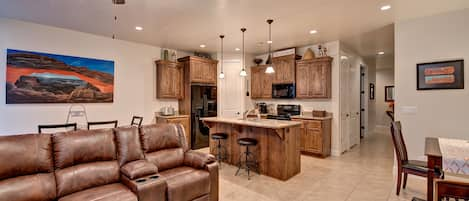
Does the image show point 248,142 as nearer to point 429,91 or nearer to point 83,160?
point 83,160

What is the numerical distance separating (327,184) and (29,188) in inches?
141

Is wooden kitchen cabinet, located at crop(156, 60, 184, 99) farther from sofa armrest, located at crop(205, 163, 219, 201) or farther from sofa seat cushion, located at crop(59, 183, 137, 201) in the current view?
sofa seat cushion, located at crop(59, 183, 137, 201)

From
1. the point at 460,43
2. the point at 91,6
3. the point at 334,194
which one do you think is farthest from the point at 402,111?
the point at 91,6

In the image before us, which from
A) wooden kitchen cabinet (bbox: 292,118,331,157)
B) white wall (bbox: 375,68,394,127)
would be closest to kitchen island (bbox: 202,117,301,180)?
wooden kitchen cabinet (bbox: 292,118,331,157)

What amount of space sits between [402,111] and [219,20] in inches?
138

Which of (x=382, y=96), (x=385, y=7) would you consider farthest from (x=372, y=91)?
(x=385, y=7)

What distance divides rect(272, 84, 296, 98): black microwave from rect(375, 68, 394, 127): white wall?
19.9ft

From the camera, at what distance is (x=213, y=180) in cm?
269

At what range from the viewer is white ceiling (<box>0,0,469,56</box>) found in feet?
10.3

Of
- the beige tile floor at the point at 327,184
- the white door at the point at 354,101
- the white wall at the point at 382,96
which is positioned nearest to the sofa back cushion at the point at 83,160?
the beige tile floor at the point at 327,184

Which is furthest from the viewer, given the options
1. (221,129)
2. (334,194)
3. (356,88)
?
(356,88)

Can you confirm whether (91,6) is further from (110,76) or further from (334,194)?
(334,194)

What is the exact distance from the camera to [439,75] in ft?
11.4

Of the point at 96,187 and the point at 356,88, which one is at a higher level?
the point at 356,88
